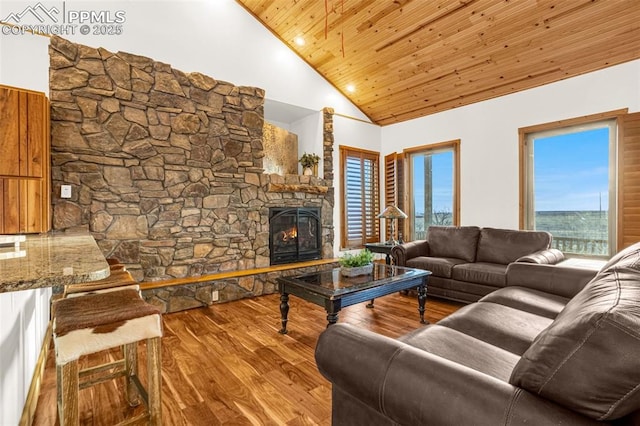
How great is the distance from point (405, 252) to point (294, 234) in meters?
1.63

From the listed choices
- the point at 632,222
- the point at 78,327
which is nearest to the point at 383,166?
the point at 632,222

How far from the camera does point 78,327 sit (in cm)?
127

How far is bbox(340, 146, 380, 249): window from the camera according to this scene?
542 cm

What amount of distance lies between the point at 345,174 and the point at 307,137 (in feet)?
2.94

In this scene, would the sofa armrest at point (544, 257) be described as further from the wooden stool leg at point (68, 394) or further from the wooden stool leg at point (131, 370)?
the wooden stool leg at point (68, 394)

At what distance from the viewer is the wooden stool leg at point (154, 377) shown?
149cm

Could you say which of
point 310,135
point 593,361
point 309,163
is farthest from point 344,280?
point 310,135

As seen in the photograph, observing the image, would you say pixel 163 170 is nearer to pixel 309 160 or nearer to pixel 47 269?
pixel 309 160

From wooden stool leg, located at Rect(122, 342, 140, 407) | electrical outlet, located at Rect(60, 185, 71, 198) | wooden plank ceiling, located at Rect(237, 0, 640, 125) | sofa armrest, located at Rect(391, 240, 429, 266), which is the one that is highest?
wooden plank ceiling, located at Rect(237, 0, 640, 125)

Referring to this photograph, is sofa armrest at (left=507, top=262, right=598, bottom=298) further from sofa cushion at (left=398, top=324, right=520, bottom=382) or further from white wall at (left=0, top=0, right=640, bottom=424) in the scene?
white wall at (left=0, top=0, right=640, bottom=424)

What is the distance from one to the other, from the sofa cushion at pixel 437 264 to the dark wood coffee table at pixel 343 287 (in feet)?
2.44

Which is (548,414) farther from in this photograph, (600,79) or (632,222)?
(600,79)

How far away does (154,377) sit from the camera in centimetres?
151

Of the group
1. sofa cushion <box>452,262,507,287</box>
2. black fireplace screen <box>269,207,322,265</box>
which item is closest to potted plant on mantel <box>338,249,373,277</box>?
sofa cushion <box>452,262,507,287</box>
